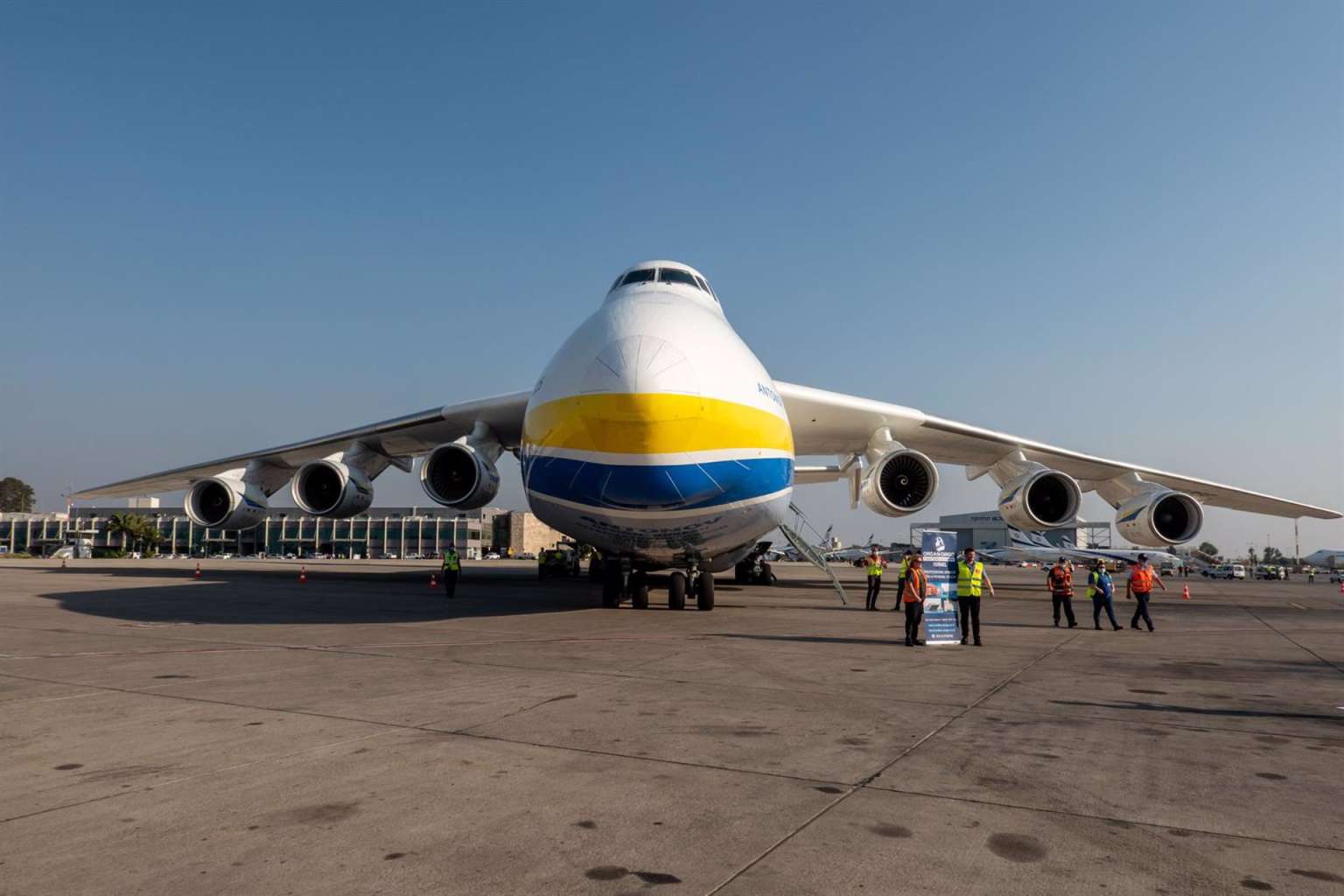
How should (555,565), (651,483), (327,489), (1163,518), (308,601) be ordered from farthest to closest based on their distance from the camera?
(555,565) < (1163,518) < (327,489) < (308,601) < (651,483)

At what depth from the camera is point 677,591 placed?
13.9 meters

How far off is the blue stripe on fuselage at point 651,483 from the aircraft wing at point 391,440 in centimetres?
519

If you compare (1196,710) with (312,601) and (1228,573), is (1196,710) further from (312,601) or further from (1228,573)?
(1228,573)

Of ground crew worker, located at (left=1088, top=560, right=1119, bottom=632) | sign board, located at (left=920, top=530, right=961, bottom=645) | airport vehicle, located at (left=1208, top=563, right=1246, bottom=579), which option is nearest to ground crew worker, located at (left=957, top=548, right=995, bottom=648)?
sign board, located at (left=920, top=530, right=961, bottom=645)

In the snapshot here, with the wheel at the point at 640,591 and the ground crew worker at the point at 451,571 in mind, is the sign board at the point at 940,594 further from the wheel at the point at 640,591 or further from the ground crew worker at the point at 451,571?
the ground crew worker at the point at 451,571

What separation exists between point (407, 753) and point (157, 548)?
3772 inches

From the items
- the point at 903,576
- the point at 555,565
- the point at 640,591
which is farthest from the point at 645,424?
the point at 555,565

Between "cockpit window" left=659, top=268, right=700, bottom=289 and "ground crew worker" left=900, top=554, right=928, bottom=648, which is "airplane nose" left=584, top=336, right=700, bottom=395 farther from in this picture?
"cockpit window" left=659, top=268, right=700, bottom=289

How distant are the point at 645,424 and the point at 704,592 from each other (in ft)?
Answer: 18.0

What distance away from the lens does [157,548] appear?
3356 inches

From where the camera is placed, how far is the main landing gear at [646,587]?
45.8 ft

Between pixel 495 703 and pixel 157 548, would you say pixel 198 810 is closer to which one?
pixel 495 703

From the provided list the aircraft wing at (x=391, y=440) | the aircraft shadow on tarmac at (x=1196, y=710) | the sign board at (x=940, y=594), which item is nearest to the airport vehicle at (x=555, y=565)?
the aircraft wing at (x=391, y=440)

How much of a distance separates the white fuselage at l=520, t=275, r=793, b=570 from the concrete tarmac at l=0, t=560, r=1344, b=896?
1.82m
